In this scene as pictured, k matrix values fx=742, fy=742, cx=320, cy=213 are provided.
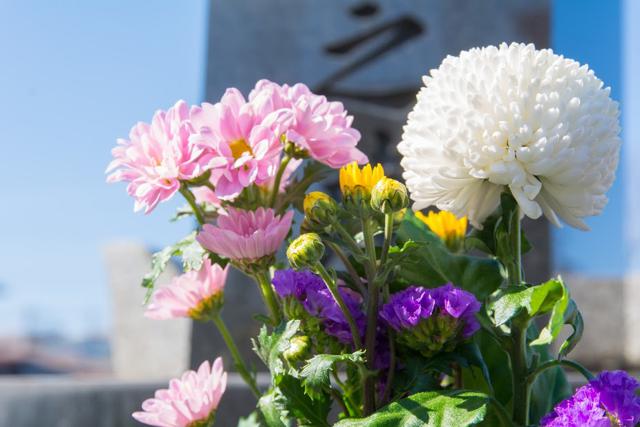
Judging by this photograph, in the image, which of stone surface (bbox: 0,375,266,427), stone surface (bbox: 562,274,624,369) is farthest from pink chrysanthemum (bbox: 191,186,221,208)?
stone surface (bbox: 562,274,624,369)

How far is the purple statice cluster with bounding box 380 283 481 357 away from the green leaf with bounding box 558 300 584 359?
0.18ft

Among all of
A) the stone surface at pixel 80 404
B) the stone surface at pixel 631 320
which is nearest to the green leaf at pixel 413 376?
the stone surface at pixel 80 404

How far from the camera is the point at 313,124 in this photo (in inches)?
17.4

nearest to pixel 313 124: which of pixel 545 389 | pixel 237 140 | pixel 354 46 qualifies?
pixel 237 140

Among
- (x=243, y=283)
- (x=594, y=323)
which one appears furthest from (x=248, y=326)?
(x=594, y=323)

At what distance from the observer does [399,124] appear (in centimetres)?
301

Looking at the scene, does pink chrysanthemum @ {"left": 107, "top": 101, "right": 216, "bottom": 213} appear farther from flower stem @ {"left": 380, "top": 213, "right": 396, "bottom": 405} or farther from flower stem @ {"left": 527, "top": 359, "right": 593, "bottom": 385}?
flower stem @ {"left": 527, "top": 359, "right": 593, "bottom": 385}

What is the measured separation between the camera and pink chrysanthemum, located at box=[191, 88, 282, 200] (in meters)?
0.41

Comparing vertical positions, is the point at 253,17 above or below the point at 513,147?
above

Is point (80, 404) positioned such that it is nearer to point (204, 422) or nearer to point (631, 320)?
point (204, 422)

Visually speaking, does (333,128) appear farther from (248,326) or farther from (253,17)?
(253,17)

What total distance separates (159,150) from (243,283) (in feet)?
8.54

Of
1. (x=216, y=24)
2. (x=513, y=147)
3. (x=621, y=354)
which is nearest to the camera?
(x=513, y=147)

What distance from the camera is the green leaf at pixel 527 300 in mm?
373
